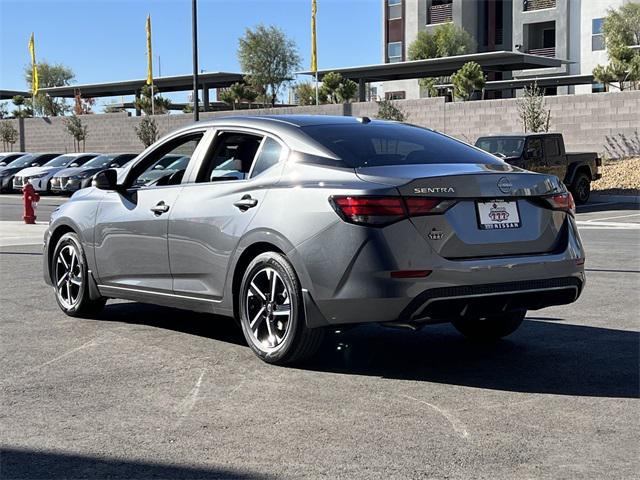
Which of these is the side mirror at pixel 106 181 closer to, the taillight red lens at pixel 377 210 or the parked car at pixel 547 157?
the taillight red lens at pixel 377 210

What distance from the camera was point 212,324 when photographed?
26.6 feet

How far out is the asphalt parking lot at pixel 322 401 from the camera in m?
4.40

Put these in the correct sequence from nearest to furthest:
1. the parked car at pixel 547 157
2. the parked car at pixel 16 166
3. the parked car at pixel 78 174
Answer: the parked car at pixel 547 157 < the parked car at pixel 78 174 < the parked car at pixel 16 166

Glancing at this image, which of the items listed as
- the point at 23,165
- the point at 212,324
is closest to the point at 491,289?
the point at 212,324

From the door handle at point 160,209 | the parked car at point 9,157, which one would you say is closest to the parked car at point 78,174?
the parked car at point 9,157

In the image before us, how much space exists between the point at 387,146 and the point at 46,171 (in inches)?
1195

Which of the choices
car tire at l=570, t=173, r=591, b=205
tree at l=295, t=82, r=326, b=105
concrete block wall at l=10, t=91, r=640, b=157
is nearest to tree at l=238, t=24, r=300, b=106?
tree at l=295, t=82, r=326, b=105

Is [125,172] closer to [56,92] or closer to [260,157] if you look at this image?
[260,157]

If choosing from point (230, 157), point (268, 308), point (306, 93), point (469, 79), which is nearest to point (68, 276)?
point (230, 157)

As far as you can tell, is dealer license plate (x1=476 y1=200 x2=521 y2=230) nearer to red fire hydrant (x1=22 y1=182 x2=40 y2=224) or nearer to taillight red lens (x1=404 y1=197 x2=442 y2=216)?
taillight red lens (x1=404 y1=197 x2=442 y2=216)

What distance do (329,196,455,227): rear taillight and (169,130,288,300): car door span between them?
84 centimetres

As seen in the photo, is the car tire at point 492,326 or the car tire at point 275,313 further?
the car tire at point 492,326

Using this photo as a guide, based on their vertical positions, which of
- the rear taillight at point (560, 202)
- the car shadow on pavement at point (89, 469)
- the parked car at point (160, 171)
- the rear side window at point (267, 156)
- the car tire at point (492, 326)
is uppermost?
the rear side window at point (267, 156)

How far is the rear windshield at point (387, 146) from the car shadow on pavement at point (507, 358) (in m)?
1.31
